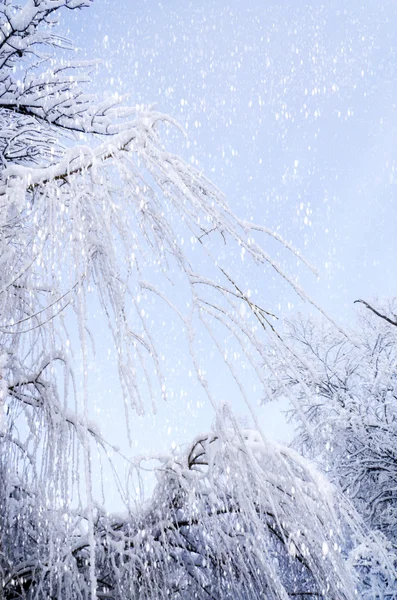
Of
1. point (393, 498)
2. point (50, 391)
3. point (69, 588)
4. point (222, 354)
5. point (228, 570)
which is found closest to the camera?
point (222, 354)

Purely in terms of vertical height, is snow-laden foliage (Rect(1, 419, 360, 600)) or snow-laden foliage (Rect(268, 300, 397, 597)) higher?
snow-laden foliage (Rect(268, 300, 397, 597))

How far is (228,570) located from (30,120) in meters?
3.03

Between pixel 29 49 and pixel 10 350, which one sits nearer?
pixel 10 350

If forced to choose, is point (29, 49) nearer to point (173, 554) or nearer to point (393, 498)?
point (173, 554)

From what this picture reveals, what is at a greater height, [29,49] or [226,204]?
[29,49]

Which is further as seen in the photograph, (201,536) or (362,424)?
(362,424)

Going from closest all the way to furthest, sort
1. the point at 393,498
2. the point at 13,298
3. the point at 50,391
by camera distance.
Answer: the point at 13,298 → the point at 50,391 → the point at 393,498

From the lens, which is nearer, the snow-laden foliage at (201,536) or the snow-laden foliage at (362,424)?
the snow-laden foliage at (201,536)

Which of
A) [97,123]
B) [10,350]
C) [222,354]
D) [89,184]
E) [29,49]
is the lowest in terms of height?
[222,354]

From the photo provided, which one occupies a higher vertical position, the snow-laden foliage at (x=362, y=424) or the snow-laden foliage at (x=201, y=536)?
the snow-laden foliage at (x=362, y=424)

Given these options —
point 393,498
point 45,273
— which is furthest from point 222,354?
point 393,498

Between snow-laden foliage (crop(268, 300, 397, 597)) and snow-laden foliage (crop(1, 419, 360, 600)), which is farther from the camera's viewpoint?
snow-laden foliage (crop(268, 300, 397, 597))

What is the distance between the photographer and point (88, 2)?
102 inches

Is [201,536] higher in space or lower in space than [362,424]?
lower
